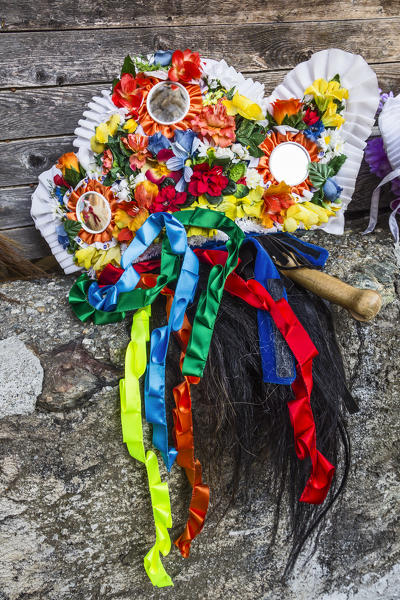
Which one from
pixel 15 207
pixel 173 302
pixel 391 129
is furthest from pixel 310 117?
pixel 15 207

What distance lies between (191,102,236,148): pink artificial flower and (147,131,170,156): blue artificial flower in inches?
2.3

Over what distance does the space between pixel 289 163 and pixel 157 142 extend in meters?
0.26

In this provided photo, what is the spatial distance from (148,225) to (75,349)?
0.26m

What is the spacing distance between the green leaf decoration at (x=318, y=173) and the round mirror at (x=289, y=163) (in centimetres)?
1

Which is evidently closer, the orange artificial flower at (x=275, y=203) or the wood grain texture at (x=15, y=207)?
the orange artificial flower at (x=275, y=203)

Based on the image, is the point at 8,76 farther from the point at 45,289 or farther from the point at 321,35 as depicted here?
the point at 321,35

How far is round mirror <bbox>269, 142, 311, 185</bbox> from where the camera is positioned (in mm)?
1037

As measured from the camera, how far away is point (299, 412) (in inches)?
37.8

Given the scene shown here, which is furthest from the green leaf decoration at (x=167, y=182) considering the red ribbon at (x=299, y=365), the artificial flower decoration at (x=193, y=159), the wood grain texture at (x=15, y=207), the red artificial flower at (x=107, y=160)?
the wood grain texture at (x=15, y=207)

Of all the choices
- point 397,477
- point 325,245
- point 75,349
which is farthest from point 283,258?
point 397,477

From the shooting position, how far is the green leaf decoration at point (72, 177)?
3.44 feet

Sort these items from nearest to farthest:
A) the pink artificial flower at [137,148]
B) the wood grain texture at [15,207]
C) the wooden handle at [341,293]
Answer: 1. the wooden handle at [341,293]
2. the pink artificial flower at [137,148]
3. the wood grain texture at [15,207]

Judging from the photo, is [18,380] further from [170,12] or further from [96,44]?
[170,12]

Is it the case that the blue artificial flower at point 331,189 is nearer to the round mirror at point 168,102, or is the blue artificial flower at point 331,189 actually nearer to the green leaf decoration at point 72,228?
the round mirror at point 168,102
